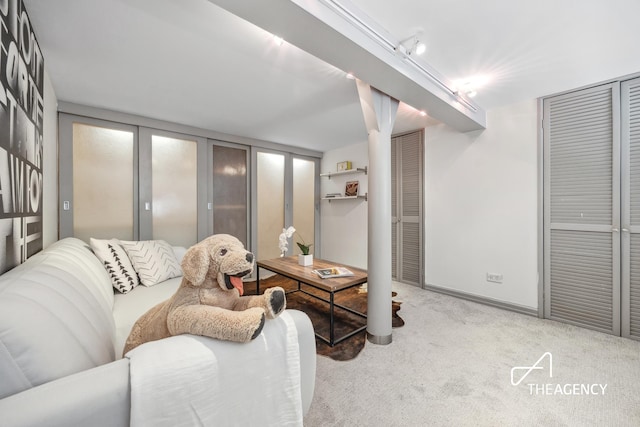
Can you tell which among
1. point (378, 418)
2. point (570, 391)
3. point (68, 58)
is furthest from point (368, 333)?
point (68, 58)

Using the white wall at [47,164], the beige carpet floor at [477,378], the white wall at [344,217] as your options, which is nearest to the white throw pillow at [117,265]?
the white wall at [47,164]

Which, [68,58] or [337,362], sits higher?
[68,58]

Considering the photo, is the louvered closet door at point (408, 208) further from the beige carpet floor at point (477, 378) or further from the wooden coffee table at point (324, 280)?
the wooden coffee table at point (324, 280)

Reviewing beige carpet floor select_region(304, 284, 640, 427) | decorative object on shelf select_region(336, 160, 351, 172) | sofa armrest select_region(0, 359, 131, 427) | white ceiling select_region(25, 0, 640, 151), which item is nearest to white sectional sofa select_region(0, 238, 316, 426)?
sofa armrest select_region(0, 359, 131, 427)

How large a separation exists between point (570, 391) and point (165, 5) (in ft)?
10.7

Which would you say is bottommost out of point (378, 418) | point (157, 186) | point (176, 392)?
point (378, 418)

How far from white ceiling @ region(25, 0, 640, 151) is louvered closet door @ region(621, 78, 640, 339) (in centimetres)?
28

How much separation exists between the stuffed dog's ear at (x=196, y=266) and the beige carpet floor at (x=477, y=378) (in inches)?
41.1

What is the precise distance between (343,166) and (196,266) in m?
3.84

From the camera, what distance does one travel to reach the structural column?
2.12 metres

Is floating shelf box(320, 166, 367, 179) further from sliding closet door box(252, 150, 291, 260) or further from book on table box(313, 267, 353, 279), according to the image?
book on table box(313, 267, 353, 279)

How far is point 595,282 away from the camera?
7.70ft

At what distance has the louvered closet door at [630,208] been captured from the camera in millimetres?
2152

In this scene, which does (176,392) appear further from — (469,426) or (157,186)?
(157,186)
